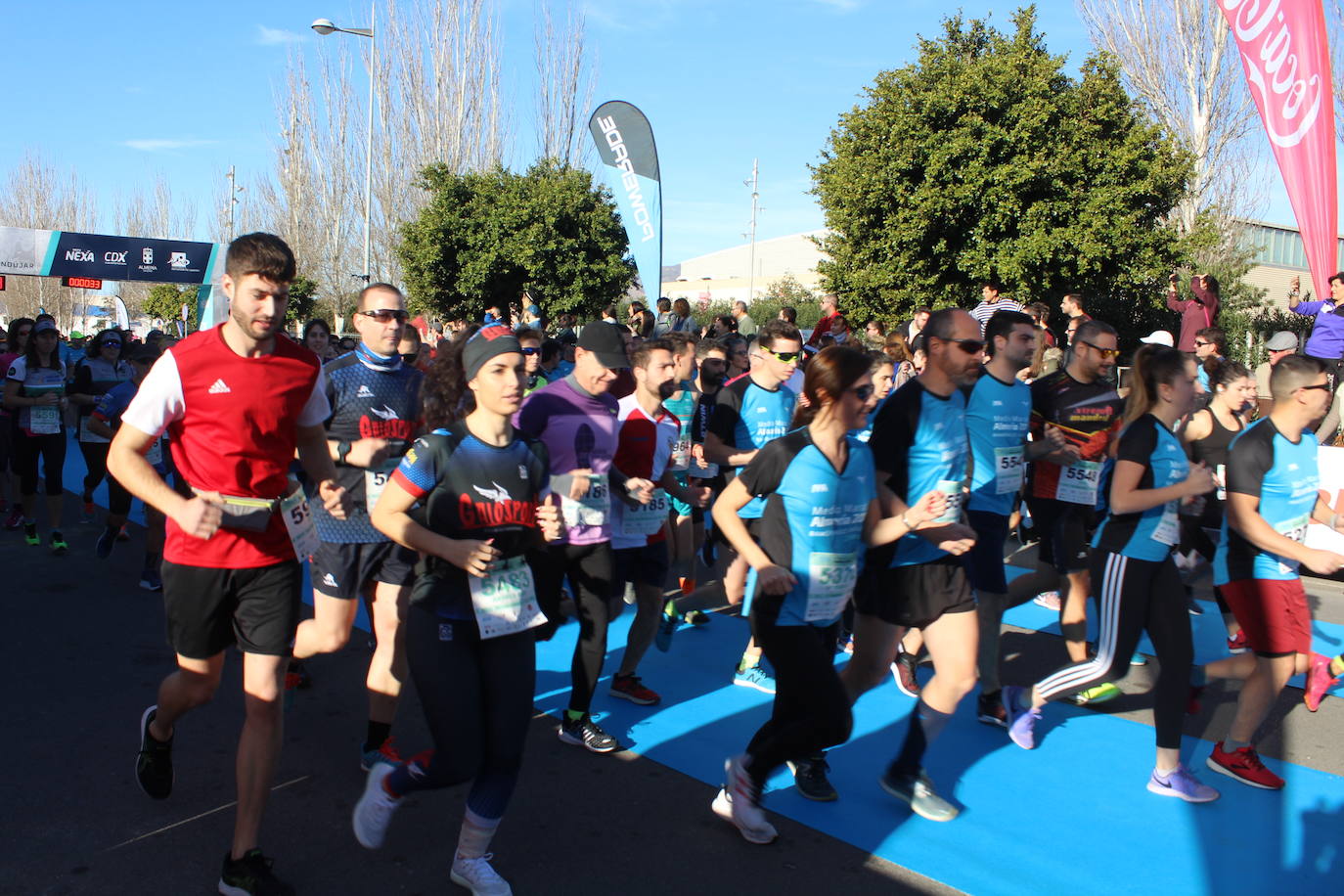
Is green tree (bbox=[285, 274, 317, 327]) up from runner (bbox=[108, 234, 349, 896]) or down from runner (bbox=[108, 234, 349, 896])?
up

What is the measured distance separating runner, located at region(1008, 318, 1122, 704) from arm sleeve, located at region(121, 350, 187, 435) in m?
4.21

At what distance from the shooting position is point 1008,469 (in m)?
4.98

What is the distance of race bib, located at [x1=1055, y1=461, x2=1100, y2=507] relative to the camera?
18.2 ft

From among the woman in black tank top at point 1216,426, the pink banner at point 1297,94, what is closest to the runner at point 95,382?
the woman in black tank top at point 1216,426

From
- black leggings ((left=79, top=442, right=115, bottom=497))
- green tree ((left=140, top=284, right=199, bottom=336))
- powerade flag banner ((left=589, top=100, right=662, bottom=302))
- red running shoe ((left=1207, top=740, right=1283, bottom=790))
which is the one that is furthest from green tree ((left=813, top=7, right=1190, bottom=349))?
green tree ((left=140, top=284, right=199, bottom=336))

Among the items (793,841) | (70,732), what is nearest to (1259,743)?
(793,841)

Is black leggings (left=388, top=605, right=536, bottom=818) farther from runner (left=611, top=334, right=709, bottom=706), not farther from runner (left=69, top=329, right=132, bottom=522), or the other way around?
runner (left=69, top=329, right=132, bottom=522)

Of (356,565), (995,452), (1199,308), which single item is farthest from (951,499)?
(1199,308)

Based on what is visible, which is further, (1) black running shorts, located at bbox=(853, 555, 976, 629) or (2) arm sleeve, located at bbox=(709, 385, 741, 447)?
(2) arm sleeve, located at bbox=(709, 385, 741, 447)

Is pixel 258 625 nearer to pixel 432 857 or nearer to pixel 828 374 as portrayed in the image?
pixel 432 857

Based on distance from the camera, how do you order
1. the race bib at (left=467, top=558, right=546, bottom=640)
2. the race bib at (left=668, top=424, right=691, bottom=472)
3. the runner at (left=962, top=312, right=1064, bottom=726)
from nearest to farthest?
the race bib at (left=467, top=558, right=546, bottom=640) < the runner at (left=962, top=312, right=1064, bottom=726) < the race bib at (left=668, top=424, right=691, bottom=472)

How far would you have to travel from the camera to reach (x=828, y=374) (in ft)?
12.1

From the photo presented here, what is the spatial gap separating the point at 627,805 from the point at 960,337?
7.48ft

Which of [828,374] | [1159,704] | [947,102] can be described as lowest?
[1159,704]
